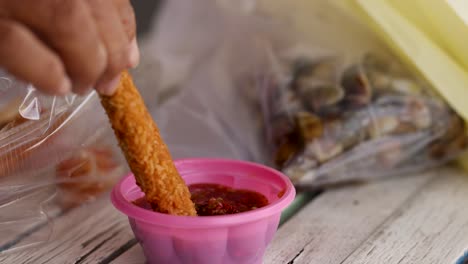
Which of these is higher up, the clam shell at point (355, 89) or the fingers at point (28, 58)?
the fingers at point (28, 58)

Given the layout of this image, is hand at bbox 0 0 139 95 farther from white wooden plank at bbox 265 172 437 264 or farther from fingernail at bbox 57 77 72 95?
white wooden plank at bbox 265 172 437 264

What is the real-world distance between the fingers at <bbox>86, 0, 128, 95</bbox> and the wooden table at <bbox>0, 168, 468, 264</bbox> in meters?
0.28

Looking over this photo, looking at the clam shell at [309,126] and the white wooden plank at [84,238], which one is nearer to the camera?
the white wooden plank at [84,238]

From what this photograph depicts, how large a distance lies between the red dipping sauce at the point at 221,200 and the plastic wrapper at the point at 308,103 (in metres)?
0.20

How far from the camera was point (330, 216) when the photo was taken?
852mm

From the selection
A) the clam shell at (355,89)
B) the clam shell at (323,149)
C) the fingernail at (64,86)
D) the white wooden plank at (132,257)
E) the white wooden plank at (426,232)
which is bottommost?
the white wooden plank at (426,232)

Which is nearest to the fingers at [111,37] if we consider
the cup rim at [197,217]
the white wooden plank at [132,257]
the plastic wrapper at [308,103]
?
the cup rim at [197,217]

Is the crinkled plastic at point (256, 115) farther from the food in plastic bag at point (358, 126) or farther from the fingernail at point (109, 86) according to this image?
the fingernail at point (109, 86)

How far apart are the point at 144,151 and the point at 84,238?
245mm

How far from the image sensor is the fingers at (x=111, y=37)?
20.1 inches

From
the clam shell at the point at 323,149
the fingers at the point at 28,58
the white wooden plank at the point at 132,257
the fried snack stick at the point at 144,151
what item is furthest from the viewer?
the clam shell at the point at 323,149

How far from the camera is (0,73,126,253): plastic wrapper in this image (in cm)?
73

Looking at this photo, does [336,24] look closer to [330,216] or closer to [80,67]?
[330,216]

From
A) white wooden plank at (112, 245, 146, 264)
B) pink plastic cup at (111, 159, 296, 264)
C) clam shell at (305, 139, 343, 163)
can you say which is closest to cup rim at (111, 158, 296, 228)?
pink plastic cup at (111, 159, 296, 264)
